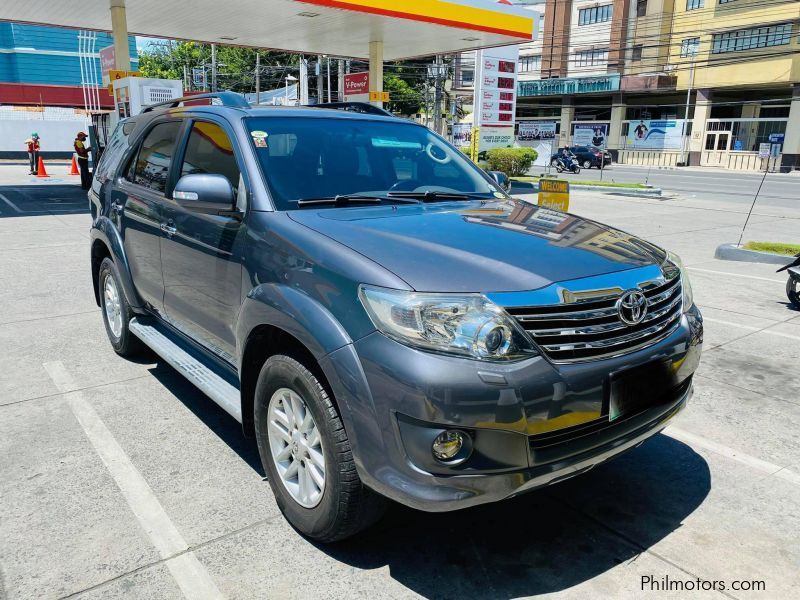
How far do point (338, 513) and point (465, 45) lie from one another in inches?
843

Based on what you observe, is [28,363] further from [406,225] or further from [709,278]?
[709,278]

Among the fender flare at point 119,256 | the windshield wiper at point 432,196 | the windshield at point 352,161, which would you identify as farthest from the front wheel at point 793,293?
the fender flare at point 119,256

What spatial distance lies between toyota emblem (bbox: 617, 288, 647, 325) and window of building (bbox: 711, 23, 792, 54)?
49731mm

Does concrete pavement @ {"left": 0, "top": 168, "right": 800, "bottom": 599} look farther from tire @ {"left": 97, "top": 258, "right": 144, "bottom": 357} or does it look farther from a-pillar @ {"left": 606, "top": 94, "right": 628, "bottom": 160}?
a-pillar @ {"left": 606, "top": 94, "right": 628, "bottom": 160}

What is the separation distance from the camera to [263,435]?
10.5 ft

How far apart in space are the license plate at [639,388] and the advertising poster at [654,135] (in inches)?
2074

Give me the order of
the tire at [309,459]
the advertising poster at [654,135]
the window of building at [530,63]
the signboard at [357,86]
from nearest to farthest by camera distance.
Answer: the tire at [309,459]
the signboard at [357,86]
the advertising poster at [654,135]
the window of building at [530,63]

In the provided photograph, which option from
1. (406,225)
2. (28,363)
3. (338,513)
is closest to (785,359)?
(406,225)

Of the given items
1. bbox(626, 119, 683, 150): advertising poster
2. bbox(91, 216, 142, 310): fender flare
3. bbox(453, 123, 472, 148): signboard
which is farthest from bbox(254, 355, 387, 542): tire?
bbox(626, 119, 683, 150): advertising poster

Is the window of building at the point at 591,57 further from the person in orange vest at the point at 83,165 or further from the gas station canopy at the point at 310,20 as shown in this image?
the person in orange vest at the point at 83,165

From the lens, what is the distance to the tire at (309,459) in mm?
2637

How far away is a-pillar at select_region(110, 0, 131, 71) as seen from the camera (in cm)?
1627

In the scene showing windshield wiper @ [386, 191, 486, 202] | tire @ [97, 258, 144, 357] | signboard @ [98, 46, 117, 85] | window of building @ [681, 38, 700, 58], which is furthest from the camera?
window of building @ [681, 38, 700, 58]

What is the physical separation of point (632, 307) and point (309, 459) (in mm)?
1543
